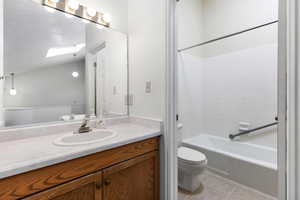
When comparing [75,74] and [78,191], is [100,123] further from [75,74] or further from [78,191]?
[78,191]

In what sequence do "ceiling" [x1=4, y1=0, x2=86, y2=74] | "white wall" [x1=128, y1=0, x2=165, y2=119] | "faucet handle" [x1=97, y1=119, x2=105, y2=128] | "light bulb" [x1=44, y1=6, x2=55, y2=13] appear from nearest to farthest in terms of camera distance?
"ceiling" [x1=4, y1=0, x2=86, y2=74], "light bulb" [x1=44, y1=6, x2=55, y2=13], "white wall" [x1=128, y1=0, x2=165, y2=119], "faucet handle" [x1=97, y1=119, x2=105, y2=128]

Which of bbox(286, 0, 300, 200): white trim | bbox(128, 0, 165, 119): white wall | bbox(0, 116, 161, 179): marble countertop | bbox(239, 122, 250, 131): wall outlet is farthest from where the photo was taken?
bbox(239, 122, 250, 131): wall outlet

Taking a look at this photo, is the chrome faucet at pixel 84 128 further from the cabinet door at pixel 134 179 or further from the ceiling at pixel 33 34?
the ceiling at pixel 33 34

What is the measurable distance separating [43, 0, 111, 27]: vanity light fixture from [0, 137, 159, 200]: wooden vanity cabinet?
1.24 m

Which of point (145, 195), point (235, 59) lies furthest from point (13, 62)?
point (235, 59)

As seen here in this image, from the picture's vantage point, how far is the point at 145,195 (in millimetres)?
1189

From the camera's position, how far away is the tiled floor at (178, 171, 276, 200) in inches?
64.4

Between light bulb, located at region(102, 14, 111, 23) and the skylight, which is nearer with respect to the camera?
the skylight

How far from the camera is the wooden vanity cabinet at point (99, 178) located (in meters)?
0.68

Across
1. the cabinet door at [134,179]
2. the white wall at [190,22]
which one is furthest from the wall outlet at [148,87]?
the white wall at [190,22]

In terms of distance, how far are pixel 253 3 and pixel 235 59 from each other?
2.65 ft

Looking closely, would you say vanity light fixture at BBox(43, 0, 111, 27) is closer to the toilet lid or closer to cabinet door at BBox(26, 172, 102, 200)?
cabinet door at BBox(26, 172, 102, 200)

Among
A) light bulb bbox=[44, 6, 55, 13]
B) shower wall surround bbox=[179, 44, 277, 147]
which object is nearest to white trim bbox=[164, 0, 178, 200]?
light bulb bbox=[44, 6, 55, 13]

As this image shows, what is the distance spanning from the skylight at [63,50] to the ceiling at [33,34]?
2 centimetres
